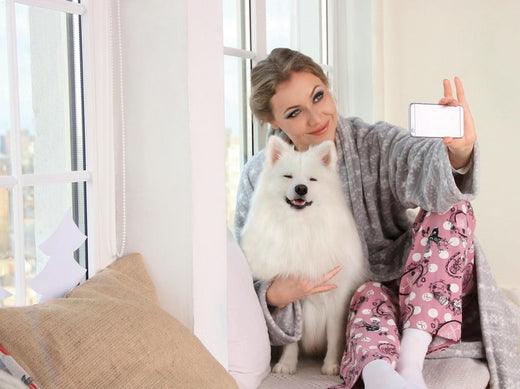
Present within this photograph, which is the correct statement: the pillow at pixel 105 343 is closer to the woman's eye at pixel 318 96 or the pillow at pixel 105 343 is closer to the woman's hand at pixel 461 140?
the woman's hand at pixel 461 140

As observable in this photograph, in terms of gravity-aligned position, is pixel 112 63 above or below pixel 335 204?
above

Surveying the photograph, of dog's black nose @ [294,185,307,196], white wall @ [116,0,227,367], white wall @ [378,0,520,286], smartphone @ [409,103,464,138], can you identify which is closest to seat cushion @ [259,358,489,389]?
white wall @ [116,0,227,367]

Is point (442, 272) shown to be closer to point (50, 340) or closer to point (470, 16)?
point (50, 340)

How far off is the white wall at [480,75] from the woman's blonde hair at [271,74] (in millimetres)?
934

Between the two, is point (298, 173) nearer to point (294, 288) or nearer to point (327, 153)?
point (327, 153)

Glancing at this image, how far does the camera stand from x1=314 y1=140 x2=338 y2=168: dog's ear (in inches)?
72.8

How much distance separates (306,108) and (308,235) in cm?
39

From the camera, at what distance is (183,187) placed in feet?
4.74

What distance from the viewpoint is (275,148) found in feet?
6.15

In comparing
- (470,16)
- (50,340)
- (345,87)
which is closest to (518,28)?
(470,16)

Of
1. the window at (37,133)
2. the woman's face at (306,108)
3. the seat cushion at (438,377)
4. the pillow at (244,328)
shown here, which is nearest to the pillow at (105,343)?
the window at (37,133)

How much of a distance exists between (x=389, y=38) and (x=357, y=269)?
1365 mm

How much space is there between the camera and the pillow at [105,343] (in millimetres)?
1055

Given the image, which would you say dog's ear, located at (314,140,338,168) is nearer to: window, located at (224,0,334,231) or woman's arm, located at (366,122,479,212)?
woman's arm, located at (366,122,479,212)
